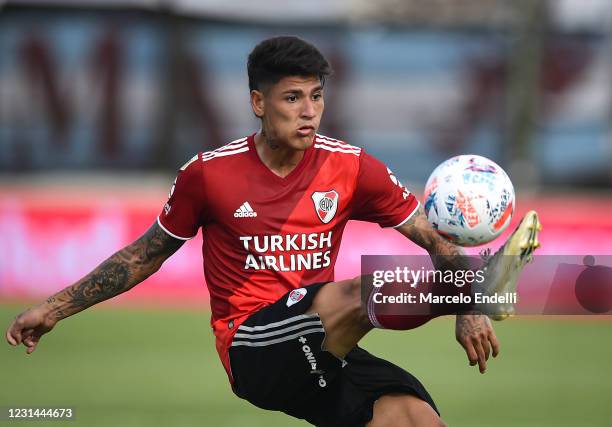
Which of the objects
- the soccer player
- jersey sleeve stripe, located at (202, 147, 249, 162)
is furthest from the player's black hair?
jersey sleeve stripe, located at (202, 147, 249, 162)

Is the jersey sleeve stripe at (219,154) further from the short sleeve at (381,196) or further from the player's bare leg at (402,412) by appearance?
the player's bare leg at (402,412)

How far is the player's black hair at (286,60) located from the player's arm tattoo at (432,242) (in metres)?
0.87

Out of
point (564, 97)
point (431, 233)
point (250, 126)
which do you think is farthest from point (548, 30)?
point (431, 233)

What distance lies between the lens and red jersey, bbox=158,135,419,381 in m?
5.47

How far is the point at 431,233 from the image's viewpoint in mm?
5609

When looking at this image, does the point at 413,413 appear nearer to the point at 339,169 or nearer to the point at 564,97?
the point at 339,169

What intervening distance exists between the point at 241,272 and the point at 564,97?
14.3 meters

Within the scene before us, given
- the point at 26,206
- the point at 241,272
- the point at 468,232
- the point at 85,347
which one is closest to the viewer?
the point at 468,232

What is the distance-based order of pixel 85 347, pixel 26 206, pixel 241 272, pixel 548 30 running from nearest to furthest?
1. pixel 241 272
2. pixel 85 347
3. pixel 26 206
4. pixel 548 30

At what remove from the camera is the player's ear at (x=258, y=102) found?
5602 millimetres

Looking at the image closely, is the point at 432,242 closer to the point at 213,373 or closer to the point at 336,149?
the point at 336,149

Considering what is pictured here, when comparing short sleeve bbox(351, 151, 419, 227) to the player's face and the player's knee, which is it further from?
the player's knee

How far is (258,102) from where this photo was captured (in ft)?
18.5

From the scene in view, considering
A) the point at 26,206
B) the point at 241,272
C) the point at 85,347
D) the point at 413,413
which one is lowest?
the point at 85,347
